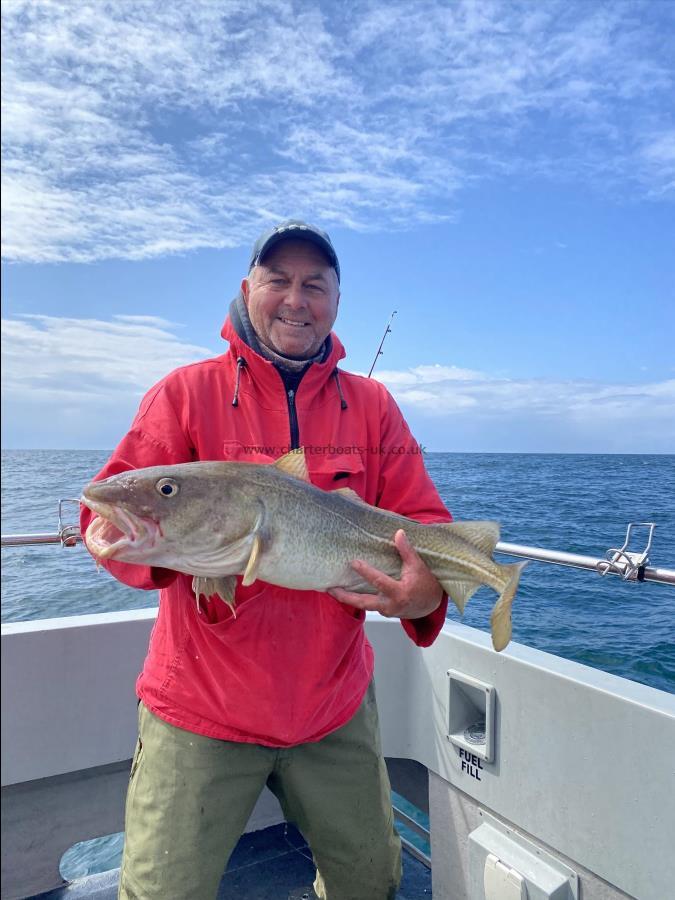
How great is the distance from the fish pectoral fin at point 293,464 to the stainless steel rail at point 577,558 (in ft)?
4.48

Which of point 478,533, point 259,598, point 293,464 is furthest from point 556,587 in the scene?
point 293,464

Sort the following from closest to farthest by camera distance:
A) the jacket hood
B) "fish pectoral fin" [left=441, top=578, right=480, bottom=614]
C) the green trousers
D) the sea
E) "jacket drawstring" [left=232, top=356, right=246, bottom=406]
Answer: the green trousers < "fish pectoral fin" [left=441, top=578, right=480, bottom=614] < "jacket drawstring" [left=232, top=356, right=246, bottom=406] < the jacket hood < the sea

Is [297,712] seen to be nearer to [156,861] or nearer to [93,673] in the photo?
[156,861]

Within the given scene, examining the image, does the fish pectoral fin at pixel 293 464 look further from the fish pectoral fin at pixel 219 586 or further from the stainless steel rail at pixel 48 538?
the stainless steel rail at pixel 48 538

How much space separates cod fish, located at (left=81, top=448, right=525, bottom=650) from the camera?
2113 mm

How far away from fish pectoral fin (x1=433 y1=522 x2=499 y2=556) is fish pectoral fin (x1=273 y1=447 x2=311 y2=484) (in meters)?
0.65

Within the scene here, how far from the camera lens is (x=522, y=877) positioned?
9.95ft

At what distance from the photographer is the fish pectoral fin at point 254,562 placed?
7.07ft

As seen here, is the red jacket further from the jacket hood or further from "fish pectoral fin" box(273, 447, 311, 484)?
"fish pectoral fin" box(273, 447, 311, 484)

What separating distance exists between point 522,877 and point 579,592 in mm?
8243

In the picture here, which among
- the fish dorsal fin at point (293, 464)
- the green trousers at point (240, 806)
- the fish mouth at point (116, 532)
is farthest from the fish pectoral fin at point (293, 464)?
the green trousers at point (240, 806)

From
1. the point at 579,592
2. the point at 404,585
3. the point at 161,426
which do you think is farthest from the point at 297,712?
the point at 579,592

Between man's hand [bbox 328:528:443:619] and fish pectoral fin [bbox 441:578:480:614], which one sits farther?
fish pectoral fin [bbox 441:578:480:614]

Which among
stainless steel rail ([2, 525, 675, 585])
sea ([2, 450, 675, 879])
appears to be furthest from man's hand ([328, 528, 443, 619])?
sea ([2, 450, 675, 879])
